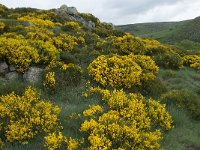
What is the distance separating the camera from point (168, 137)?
10.8 m

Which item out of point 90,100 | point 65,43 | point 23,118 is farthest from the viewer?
point 65,43

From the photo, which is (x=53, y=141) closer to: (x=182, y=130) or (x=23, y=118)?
(x=23, y=118)

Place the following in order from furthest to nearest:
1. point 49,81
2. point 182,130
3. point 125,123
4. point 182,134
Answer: point 49,81 < point 182,130 < point 182,134 < point 125,123

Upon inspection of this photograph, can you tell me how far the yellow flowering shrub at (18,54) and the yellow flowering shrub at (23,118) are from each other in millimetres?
3226

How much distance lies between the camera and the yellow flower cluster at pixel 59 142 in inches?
357

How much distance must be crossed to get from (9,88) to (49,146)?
3.87 meters

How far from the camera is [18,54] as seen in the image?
14.5 m

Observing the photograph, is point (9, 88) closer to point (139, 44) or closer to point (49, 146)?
point (49, 146)

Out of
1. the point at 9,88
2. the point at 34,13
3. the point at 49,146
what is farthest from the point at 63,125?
the point at 34,13

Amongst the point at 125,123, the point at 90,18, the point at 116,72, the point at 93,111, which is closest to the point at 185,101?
the point at 116,72

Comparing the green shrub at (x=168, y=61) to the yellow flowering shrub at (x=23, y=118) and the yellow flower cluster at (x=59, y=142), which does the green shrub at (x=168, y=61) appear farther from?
the yellow flower cluster at (x=59, y=142)

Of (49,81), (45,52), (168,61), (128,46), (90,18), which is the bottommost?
(168,61)

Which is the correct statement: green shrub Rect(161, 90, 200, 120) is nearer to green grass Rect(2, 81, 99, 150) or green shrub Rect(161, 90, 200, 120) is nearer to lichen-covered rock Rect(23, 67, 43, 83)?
green grass Rect(2, 81, 99, 150)

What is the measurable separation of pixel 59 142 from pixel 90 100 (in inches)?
133
